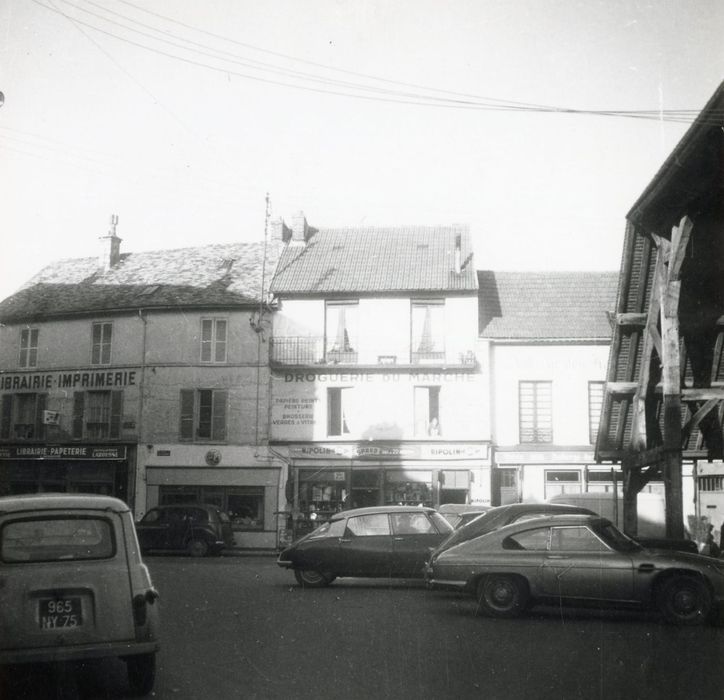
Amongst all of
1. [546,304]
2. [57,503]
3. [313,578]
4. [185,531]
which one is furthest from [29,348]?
[57,503]

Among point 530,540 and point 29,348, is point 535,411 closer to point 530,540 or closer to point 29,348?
point 29,348

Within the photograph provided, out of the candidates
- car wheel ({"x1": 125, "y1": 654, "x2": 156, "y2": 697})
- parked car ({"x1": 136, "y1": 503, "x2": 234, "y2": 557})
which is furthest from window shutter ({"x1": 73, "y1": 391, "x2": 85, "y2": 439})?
car wheel ({"x1": 125, "y1": 654, "x2": 156, "y2": 697})

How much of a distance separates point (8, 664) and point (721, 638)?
733 centimetres

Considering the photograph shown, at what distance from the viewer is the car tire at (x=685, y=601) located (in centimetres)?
1063

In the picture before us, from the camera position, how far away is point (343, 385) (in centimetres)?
3341

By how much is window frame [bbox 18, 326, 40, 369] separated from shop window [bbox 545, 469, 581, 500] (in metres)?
21.3

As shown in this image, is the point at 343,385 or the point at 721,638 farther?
the point at 343,385

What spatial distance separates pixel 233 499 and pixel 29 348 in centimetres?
1119

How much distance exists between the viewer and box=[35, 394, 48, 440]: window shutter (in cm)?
3562

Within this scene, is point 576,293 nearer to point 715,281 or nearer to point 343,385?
point 343,385

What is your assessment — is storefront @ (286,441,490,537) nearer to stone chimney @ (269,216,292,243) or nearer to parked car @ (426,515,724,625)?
stone chimney @ (269,216,292,243)

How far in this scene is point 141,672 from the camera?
285 inches

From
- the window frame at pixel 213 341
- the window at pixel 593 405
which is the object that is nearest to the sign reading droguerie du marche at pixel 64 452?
the window frame at pixel 213 341

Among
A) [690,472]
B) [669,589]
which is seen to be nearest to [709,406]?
[669,589]
